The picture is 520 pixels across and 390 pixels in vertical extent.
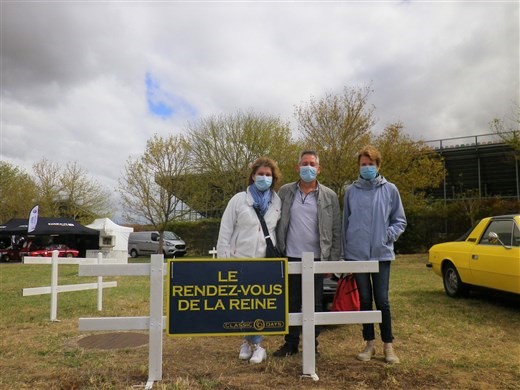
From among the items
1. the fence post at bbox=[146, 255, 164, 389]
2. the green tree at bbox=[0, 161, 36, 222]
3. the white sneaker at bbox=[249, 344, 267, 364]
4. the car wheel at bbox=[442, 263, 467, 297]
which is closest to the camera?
the fence post at bbox=[146, 255, 164, 389]

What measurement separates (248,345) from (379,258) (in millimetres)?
1575

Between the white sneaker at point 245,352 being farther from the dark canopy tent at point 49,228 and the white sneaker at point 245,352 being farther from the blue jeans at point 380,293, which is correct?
the dark canopy tent at point 49,228

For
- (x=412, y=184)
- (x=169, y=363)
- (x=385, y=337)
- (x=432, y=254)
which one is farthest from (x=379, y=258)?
(x=412, y=184)

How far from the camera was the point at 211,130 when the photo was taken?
1075 inches

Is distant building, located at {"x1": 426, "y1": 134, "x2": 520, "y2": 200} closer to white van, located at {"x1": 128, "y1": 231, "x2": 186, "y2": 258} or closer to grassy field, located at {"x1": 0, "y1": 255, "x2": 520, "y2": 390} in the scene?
white van, located at {"x1": 128, "y1": 231, "x2": 186, "y2": 258}

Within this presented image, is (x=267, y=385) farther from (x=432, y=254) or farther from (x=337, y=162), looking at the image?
(x=337, y=162)

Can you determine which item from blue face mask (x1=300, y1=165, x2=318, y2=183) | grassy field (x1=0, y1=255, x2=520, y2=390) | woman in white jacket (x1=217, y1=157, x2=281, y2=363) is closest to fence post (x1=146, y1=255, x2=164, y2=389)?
grassy field (x1=0, y1=255, x2=520, y2=390)

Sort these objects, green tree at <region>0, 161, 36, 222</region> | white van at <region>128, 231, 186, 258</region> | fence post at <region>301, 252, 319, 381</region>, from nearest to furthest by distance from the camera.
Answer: fence post at <region>301, 252, 319, 381</region>, white van at <region>128, 231, 186, 258</region>, green tree at <region>0, 161, 36, 222</region>

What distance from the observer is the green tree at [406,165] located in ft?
67.5

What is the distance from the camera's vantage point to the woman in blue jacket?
4.24 meters

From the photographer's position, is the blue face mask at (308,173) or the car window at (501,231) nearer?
the blue face mask at (308,173)

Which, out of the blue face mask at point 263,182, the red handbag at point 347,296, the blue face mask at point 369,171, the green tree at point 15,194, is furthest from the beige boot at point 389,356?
the green tree at point 15,194

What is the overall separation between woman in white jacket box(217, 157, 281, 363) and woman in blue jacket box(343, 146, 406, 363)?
0.76m

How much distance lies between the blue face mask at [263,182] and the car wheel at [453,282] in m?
5.31
